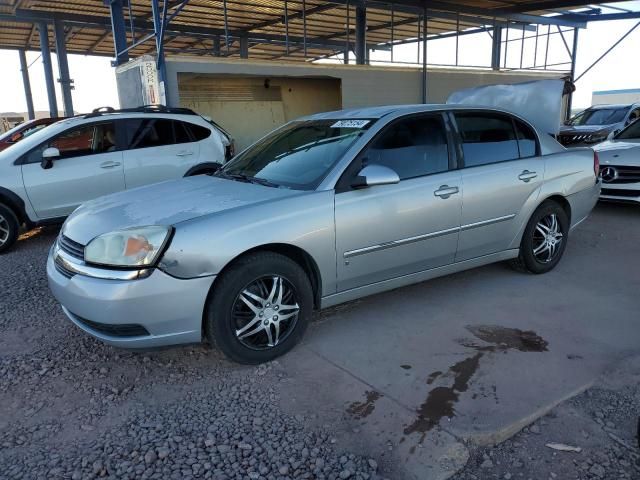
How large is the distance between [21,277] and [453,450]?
459 centimetres

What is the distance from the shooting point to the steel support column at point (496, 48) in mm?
18484

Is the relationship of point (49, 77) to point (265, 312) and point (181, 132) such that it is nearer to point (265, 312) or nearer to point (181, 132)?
point (181, 132)

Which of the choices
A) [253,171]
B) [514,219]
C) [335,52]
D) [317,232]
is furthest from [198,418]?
[335,52]

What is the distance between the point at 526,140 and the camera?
4629mm

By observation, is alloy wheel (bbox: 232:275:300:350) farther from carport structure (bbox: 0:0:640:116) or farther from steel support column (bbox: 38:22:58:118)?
steel support column (bbox: 38:22:58:118)

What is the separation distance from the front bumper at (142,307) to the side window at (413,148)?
1598 mm

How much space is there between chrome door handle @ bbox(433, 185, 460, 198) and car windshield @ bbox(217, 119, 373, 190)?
725 millimetres

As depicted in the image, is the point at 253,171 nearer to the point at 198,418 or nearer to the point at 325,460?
the point at 198,418

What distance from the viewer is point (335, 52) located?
947 inches

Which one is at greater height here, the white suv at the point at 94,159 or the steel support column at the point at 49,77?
the steel support column at the point at 49,77

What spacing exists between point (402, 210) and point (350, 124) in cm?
81

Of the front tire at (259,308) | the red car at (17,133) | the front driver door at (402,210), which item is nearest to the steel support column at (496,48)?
the red car at (17,133)

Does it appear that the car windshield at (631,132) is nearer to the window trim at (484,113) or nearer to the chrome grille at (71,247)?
the window trim at (484,113)

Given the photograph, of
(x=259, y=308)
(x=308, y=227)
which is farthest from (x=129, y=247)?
(x=308, y=227)
